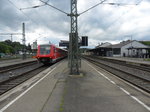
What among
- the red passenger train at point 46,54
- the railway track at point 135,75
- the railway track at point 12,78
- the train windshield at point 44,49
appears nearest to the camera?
the railway track at point 12,78

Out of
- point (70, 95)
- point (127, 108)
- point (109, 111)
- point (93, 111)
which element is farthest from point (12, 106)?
point (127, 108)

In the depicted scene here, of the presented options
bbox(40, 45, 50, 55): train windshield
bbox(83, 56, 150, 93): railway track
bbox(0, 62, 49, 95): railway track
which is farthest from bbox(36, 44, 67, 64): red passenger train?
bbox(83, 56, 150, 93): railway track

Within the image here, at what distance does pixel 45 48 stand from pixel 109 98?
16525 mm

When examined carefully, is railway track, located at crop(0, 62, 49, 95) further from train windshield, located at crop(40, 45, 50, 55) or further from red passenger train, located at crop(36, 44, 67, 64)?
train windshield, located at crop(40, 45, 50, 55)

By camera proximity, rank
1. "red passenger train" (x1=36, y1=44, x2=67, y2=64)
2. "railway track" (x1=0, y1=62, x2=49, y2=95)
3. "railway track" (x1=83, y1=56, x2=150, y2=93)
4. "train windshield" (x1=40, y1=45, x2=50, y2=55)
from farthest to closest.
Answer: "train windshield" (x1=40, y1=45, x2=50, y2=55)
"red passenger train" (x1=36, y1=44, x2=67, y2=64)
"railway track" (x1=83, y1=56, x2=150, y2=93)
"railway track" (x1=0, y1=62, x2=49, y2=95)

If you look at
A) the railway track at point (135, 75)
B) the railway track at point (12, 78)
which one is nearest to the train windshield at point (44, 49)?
the railway track at point (12, 78)

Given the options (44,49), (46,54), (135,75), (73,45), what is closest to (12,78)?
(73,45)

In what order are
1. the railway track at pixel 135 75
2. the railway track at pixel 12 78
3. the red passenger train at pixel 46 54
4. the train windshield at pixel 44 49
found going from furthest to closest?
the train windshield at pixel 44 49 < the red passenger train at pixel 46 54 < the railway track at pixel 135 75 < the railway track at pixel 12 78

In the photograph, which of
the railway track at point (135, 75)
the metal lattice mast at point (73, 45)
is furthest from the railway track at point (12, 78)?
the railway track at point (135, 75)

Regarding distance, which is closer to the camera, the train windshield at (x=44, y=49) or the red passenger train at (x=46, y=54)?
the red passenger train at (x=46, y=54)

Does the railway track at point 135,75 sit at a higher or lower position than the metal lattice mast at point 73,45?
lower

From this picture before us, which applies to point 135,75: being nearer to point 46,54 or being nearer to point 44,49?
point 46,54

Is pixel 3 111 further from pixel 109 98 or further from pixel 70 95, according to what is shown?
pixel 109 98

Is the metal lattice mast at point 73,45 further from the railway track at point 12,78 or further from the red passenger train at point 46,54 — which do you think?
the red passenger train at point 46,54
